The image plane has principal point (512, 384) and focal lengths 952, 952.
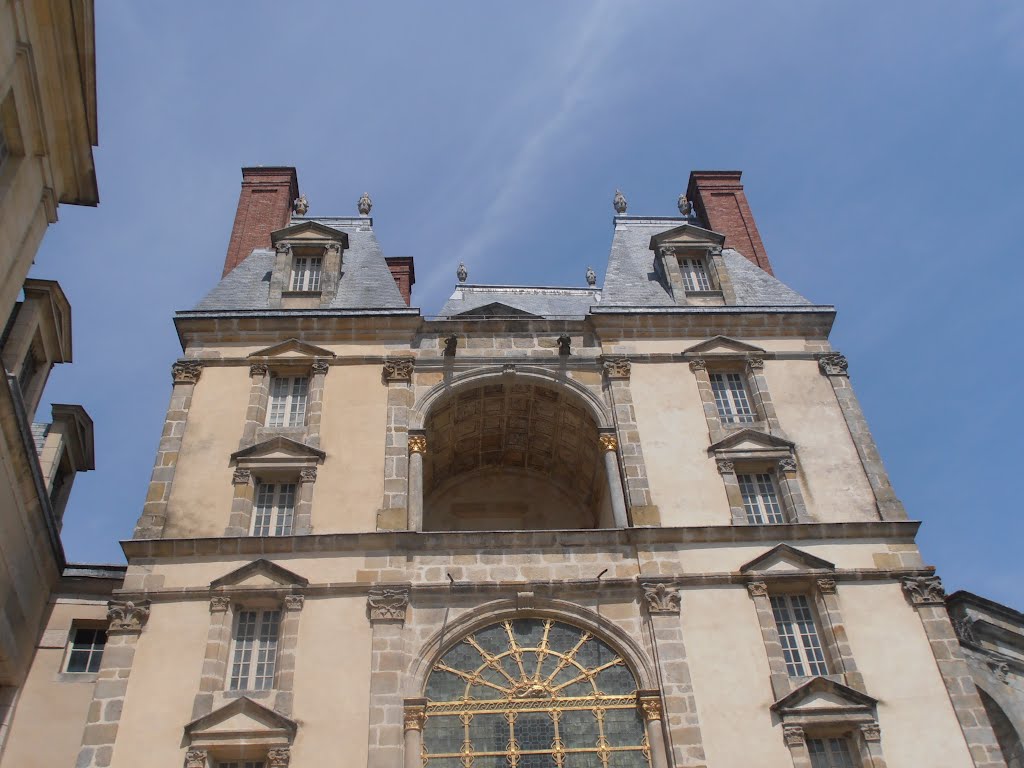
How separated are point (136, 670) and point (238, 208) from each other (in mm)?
14623

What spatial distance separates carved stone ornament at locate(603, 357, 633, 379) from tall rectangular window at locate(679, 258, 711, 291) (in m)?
3.64

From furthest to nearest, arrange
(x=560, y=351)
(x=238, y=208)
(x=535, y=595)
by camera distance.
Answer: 1. (x=238, y=208)
2. (x=560, y=351)
3. (x=535, y=595)

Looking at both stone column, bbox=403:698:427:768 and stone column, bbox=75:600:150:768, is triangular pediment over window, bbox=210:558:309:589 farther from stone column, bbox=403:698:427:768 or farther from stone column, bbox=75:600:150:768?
stone column, bbox=403:698:427:768

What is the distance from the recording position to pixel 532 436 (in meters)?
23.9

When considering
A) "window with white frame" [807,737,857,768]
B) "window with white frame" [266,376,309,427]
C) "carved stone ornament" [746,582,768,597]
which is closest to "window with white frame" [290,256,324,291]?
"window with white frame" [266,376,309,427]

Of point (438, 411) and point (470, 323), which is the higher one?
point (470, 323)

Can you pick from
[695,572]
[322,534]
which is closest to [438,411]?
[322,534]

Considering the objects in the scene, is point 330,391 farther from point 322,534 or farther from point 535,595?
point 535,595

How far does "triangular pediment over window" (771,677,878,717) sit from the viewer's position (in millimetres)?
16438

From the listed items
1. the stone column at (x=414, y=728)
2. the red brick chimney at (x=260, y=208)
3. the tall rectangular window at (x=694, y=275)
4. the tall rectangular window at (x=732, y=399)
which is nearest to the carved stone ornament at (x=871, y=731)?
the tall rectangular window at (x=732, y=399)

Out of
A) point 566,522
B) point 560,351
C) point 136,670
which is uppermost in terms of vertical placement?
point 560,351

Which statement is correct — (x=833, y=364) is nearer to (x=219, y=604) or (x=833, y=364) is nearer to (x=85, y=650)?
(x=219, y=604)

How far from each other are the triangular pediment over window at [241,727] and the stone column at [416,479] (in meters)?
4.51

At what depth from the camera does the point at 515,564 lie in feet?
60.2
